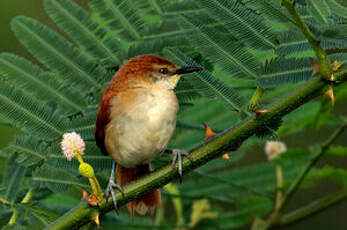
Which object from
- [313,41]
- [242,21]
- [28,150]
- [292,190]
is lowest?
[292,190]

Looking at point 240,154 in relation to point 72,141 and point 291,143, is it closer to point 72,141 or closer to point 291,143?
point 72,141

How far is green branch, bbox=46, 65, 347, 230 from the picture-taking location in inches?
90.4

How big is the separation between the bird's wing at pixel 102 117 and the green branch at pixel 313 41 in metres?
1.23

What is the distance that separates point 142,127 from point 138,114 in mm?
74

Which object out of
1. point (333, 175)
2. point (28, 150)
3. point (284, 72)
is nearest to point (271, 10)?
point (284, 72)

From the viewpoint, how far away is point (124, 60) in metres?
3.33

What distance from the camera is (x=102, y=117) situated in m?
3.15

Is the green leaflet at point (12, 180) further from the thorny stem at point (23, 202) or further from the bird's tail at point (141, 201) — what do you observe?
the bird's tail at point (141, 201)

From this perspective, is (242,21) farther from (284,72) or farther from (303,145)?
(303,145)

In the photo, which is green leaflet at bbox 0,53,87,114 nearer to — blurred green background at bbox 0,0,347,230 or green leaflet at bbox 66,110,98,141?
green leaflet at bbox 66,110,98,141

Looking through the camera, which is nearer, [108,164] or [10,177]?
[10,177]

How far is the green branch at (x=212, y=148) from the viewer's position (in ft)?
7.53

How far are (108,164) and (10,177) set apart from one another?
591 millimetres

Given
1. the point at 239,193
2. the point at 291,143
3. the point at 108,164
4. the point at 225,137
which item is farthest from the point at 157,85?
the point at 291,143
